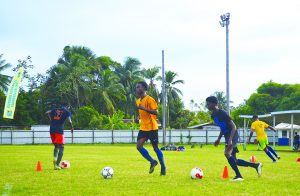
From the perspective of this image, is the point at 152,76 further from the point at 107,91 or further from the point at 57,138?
the point at 57,138

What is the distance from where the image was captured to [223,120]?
10.5m

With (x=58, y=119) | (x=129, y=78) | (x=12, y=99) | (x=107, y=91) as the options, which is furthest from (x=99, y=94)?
(x=58, y=119)

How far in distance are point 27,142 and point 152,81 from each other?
29.4 metres

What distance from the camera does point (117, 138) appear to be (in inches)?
2160

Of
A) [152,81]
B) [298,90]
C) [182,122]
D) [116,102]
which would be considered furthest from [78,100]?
[298,90]

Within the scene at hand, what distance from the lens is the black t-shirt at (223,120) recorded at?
34.0ft

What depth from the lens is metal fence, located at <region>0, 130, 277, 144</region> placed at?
50969 millimetres

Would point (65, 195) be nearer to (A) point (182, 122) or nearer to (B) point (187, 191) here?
(B) point (187, 191)

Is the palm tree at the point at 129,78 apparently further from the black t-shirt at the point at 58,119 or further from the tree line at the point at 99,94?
the black t-shirt at the point at 58,119

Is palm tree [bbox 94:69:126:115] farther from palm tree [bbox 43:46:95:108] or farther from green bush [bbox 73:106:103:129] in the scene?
green bush [bbox 73:106:103:129]

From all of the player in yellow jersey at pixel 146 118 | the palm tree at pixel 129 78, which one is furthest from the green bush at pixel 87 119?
the player in yellow jersey at pixel 146 118

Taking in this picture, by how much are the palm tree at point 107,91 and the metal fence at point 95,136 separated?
1324cm

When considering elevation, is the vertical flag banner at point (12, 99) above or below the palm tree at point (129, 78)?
below

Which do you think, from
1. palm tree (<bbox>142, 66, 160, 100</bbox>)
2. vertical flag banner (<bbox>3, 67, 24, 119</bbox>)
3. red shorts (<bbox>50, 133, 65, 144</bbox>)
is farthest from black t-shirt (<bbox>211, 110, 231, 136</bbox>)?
palm tree (<bbox>142, 66, 160, 100</bbox>)
